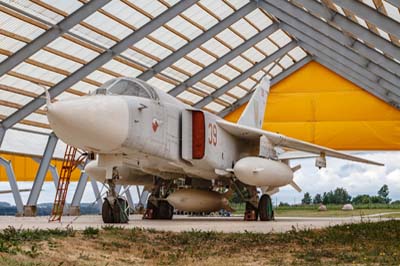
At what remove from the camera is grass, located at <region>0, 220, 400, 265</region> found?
666 cm

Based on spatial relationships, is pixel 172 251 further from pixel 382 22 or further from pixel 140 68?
pixel 140 68

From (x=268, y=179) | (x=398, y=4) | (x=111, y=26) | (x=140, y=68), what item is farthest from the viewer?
(x=140, y=68)

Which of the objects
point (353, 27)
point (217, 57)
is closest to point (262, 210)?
point (353, 27)

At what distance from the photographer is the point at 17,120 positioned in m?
22.8

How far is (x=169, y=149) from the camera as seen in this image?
45.7ft

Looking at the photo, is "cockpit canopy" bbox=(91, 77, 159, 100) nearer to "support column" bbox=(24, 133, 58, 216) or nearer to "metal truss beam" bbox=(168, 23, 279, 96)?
"support column" bbox=(24, 133, 58, 216)

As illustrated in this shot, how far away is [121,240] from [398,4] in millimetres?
6765

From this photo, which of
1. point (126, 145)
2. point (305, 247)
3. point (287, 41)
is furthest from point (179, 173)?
point (287, 41)

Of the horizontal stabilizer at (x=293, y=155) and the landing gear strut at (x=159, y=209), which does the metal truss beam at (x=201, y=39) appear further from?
the landing gear strut at (x=159, y=209)

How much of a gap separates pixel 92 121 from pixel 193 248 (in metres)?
4.25

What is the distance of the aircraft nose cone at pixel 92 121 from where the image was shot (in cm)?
1126

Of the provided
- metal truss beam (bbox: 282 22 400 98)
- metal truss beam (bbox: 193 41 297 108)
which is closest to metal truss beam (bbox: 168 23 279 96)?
metal truss beam (bbox: 282 22 400 98)

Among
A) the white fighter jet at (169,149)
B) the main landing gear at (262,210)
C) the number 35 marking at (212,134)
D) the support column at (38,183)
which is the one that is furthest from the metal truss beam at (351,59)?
the support column at (38,183)

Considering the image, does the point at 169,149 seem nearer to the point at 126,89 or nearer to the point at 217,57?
the point at 126,89
